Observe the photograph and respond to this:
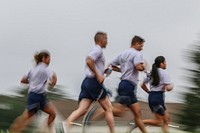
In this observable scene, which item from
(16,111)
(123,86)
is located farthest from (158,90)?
(16,111)

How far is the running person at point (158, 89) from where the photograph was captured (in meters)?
15.6

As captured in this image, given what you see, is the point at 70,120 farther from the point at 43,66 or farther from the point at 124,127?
the point at 124,127

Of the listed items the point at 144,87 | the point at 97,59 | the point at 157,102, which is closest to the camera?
the point at 97,59

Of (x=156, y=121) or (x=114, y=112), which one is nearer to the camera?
(x=114, y=112)

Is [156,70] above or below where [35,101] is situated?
above

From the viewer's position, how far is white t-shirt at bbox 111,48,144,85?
14211mm

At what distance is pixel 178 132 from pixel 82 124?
156 cm

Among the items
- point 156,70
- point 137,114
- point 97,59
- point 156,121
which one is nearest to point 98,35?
point 97,59

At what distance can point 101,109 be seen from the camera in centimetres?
1434

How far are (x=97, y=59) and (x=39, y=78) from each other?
1303 millimetres

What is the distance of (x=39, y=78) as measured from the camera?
14.3 m

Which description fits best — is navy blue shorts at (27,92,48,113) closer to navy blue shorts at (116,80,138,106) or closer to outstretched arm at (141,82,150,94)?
navy blue shorts at (116,80,138,106)

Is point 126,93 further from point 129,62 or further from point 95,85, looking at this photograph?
point 95,85

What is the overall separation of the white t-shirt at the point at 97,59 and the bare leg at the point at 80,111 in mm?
422
